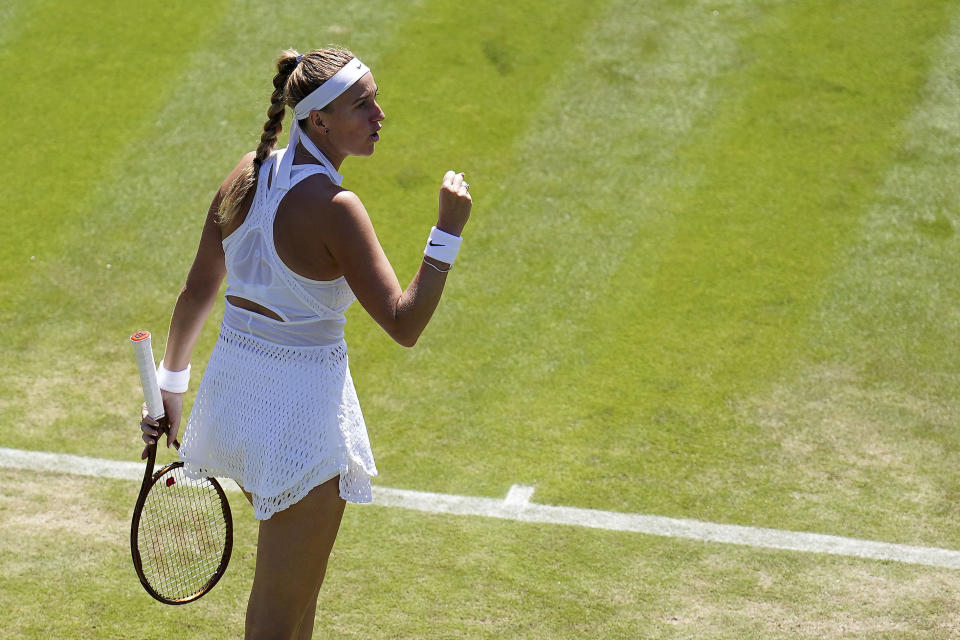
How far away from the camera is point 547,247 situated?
785cm

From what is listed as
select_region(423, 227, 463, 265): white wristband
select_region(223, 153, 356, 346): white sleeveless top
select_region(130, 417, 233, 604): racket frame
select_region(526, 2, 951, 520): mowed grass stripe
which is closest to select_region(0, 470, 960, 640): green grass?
select_region(526, 2, 951, 520): mowed grass stripe

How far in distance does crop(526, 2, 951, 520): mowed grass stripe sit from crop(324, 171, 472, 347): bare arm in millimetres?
2513

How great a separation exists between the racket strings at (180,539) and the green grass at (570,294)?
21 cm

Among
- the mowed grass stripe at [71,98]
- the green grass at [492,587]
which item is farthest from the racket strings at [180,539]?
the mowed grass stripe at [71,98]

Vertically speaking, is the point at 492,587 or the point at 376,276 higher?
the point at 376,276

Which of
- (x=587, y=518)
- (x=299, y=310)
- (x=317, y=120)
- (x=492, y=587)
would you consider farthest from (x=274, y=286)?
(x=587, y=518)

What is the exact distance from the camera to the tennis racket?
4.52 metres

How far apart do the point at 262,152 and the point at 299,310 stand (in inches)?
20.5

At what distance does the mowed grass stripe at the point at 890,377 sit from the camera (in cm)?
591

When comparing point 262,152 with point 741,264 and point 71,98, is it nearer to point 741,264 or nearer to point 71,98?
point 741,264

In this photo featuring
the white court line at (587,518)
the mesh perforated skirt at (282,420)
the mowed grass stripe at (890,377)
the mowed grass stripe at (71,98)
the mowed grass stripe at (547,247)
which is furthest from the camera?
the mowed grass stripe at (71,98)

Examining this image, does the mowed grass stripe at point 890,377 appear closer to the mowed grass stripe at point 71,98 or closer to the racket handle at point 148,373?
the racket handle at point 148,373

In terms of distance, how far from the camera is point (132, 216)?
8.16 meters

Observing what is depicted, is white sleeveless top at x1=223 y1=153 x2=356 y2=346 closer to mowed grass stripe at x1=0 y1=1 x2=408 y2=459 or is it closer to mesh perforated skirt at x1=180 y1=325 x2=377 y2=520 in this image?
mesh perforated skirt at x1=180 y1=325 x2=377 y2=520
